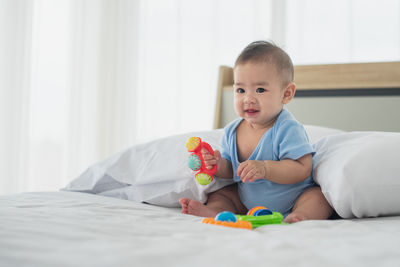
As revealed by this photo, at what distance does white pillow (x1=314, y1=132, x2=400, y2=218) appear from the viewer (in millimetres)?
956

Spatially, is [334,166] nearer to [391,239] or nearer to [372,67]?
[391,239]

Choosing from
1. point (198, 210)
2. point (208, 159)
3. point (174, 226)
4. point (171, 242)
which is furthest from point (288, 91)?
point (171, 242)

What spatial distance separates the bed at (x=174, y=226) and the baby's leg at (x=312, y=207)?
64 millimetres

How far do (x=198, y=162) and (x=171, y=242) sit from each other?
1.78 ft

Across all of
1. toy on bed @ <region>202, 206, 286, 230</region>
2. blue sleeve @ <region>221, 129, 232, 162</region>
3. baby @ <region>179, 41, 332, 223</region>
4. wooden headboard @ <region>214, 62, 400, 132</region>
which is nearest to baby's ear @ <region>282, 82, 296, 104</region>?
baby @ <region>179, 41, 332, 223</region>

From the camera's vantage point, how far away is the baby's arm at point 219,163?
1148 millimetres

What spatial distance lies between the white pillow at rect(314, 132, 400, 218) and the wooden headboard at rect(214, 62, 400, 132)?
85 centimetres

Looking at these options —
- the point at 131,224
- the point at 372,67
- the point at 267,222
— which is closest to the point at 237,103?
the point at 267,222

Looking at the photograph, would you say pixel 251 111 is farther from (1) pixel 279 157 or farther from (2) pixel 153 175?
(2) pixel 153 175

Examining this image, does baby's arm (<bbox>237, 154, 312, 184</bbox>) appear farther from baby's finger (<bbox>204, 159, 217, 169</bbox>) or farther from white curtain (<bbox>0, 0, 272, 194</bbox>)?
white curtain (<bbox>0, 0, 272, 194</bbox>)

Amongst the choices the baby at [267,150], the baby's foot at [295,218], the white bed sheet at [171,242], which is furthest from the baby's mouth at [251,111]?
the white bed sheet at [171,242]

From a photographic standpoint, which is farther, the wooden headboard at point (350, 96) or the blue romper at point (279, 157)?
the wooden headboard at point (350, 96)

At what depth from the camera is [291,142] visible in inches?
45.1

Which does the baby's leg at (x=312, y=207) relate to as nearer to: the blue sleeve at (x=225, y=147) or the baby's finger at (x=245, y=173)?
the baby's finger at (x=245, y=173)
